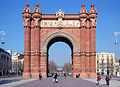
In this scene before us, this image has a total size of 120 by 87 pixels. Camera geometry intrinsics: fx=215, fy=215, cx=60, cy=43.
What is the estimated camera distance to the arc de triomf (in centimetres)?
4803

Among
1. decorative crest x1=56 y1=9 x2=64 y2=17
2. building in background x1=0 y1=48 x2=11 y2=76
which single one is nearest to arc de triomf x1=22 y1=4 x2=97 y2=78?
decorative crest x1=56 y1=9 x2=64 y2=17

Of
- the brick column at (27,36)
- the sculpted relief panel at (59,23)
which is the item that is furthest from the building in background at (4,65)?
the sculpted relief panel at (59,23)

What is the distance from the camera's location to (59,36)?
49.4 m

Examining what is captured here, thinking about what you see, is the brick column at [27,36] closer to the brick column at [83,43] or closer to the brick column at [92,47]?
the brick column at [83,43]

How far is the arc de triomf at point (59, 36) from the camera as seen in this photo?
4803 cm

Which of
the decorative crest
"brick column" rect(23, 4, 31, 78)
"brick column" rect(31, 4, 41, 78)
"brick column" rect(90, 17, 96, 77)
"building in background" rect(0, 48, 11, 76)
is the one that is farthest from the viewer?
"building in background" rect(0, 48, 11, 76)

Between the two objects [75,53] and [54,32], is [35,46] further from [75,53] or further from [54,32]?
[75,53]

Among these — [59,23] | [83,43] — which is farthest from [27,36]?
[83,43]

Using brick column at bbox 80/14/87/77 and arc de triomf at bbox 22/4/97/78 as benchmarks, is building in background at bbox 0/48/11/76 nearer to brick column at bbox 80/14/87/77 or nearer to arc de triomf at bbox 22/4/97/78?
arc de triomf at bbox 22/4/97/78

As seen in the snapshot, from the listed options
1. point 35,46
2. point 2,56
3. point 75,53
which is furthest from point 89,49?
point 2,56

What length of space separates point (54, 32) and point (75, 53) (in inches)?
265

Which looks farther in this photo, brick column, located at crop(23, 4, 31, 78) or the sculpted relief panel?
the sculpted relief panel

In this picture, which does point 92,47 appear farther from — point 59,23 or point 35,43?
point 35,43

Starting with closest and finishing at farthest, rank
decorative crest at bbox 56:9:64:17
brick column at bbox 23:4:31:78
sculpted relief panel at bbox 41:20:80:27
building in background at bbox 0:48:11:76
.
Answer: brick column at bbox 23:4:31:78
sculpted relief panel at bbox 41:20:80:27
decorative crest at bbox 56:9:64:17
building in background at bbox 0:48:11:76
